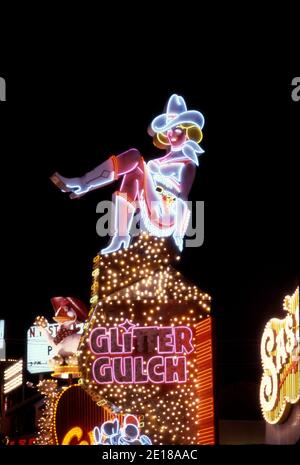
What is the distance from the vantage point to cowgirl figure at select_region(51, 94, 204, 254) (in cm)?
1802

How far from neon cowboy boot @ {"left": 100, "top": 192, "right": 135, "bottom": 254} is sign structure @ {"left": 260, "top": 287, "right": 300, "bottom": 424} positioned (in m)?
3.83

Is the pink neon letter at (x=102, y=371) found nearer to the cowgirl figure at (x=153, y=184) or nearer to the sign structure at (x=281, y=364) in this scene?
the cowgirl figure at (x=153, y=184)

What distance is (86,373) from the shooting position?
16688 millimetres

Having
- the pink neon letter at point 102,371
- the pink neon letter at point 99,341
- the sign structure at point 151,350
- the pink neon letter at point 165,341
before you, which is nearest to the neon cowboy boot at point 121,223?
the sign structure at point 151,350

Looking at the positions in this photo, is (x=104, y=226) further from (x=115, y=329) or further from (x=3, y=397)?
(x=3, y=397)

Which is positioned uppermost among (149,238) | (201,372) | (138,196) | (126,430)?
(138,196)

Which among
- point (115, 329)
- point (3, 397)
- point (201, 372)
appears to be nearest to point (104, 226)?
point (115, 329)

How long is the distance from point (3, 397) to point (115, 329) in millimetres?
13377

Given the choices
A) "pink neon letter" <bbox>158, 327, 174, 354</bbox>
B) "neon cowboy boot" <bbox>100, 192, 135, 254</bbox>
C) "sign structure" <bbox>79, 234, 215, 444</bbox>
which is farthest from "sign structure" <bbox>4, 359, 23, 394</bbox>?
"pink neon letter" <bbox>158, 327, 174, 354</bbox>

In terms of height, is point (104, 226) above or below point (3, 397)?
above

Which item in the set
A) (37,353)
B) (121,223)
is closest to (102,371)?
(121,223)

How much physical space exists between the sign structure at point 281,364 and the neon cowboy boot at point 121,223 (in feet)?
12.6

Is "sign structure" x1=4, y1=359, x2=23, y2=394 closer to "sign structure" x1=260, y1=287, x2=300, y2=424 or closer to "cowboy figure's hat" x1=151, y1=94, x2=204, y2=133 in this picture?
"cowboy figure's hat" x1=151, y1=94, x2=204, y2=133

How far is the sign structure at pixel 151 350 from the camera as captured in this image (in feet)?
54.3
